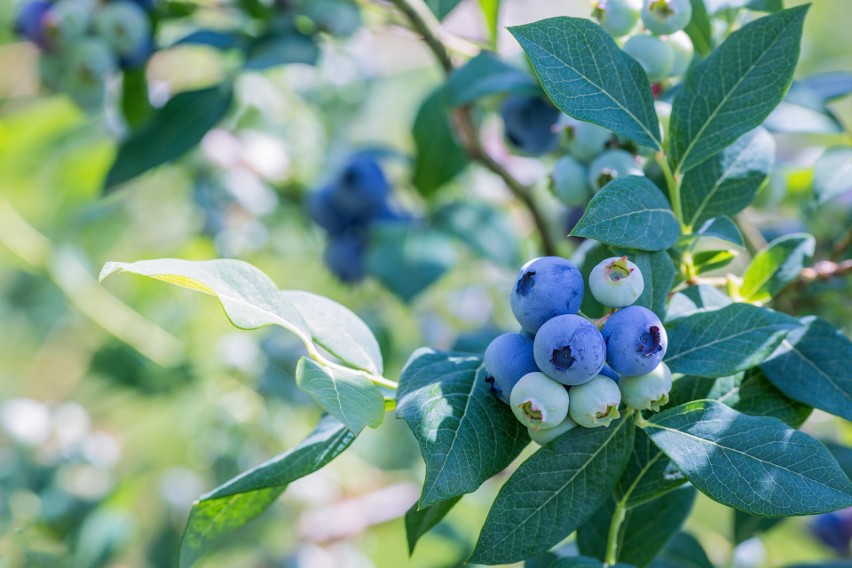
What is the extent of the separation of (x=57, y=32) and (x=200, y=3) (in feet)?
0.75

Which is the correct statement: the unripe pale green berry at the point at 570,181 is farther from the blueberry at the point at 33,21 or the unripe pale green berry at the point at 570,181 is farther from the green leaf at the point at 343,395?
the blueberry at the point at 33,21

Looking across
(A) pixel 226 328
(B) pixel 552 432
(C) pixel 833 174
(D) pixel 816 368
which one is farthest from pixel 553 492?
(A) pixel 226 328

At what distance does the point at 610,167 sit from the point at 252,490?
1.38 feet

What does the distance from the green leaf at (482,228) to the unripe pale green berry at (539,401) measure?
0.80 m

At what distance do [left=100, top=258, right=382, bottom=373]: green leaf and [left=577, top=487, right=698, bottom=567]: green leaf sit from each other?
26 cm

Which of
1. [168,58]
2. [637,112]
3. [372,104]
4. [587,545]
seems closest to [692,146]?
[637,112]

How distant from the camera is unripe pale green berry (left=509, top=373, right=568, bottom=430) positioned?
1.90 feet

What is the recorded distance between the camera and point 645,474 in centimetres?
69

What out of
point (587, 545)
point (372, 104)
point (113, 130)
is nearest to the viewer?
point (587, 545)

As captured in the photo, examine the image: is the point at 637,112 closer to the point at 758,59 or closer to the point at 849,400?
the point at 758,59

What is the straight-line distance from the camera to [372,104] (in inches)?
87.9

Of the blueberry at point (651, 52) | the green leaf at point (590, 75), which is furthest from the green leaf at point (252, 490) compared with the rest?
the blueberry at point (651, 52)

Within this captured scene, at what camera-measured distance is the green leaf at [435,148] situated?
53.9 inches

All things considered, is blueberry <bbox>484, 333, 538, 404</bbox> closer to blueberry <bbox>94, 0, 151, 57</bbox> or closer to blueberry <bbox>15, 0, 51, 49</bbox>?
blueberry <bbox>94, 0, 151, 57</bbox>
